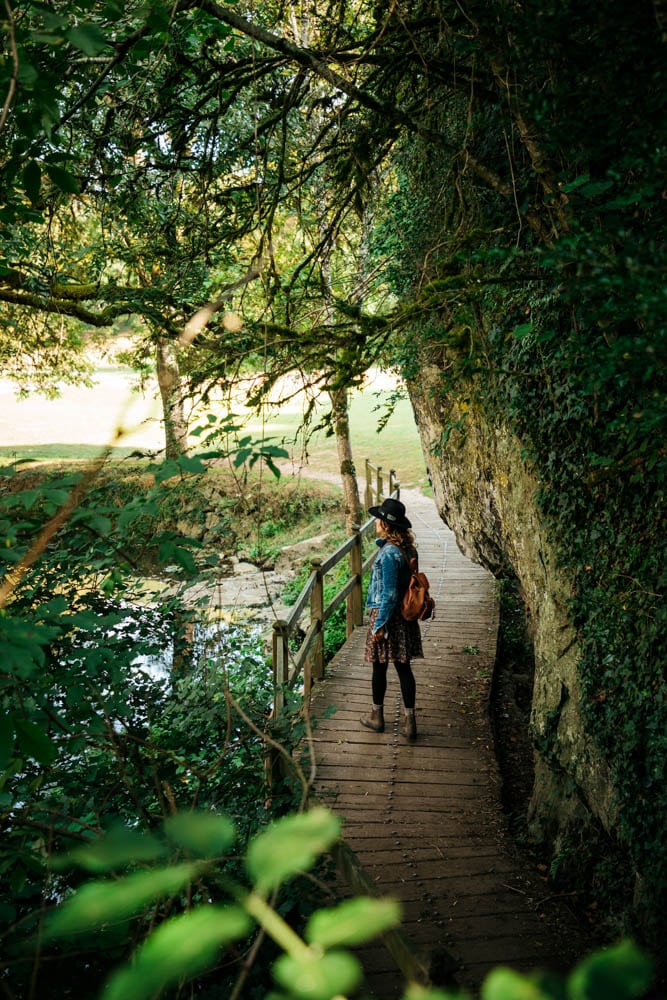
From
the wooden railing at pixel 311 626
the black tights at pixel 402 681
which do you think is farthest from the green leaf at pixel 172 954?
the black tights at pixel 402 681

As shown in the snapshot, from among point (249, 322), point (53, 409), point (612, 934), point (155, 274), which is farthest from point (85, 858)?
point (53, 409)

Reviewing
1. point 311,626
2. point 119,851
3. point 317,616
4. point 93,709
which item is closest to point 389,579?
point 311,626

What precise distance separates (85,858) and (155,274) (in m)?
5.77

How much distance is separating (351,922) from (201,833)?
158 mm

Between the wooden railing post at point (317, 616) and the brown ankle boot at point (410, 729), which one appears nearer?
the brown ankle boot at point (410, 729)

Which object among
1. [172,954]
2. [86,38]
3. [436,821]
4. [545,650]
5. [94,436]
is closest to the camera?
[172,954]

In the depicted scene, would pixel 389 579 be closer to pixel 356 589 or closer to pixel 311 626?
pixel 311 626

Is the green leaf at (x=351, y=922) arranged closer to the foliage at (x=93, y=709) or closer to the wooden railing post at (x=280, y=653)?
the foliage at (x=93, y=709)

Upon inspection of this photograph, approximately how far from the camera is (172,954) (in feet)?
1.53

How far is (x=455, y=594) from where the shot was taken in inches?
415

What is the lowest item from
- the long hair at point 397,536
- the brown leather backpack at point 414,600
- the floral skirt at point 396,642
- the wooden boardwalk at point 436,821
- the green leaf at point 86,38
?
the wooden boardwalk at point 436,821

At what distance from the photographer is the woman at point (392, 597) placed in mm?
5391

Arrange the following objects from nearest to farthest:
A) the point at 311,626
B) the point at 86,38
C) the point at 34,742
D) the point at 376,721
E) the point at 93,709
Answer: the point at 34,742 < the point at 86,38 < the point at 93,709 < the point at 376,721 < the point at 311,626

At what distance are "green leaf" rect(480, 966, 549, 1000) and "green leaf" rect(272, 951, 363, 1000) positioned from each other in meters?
0.10
